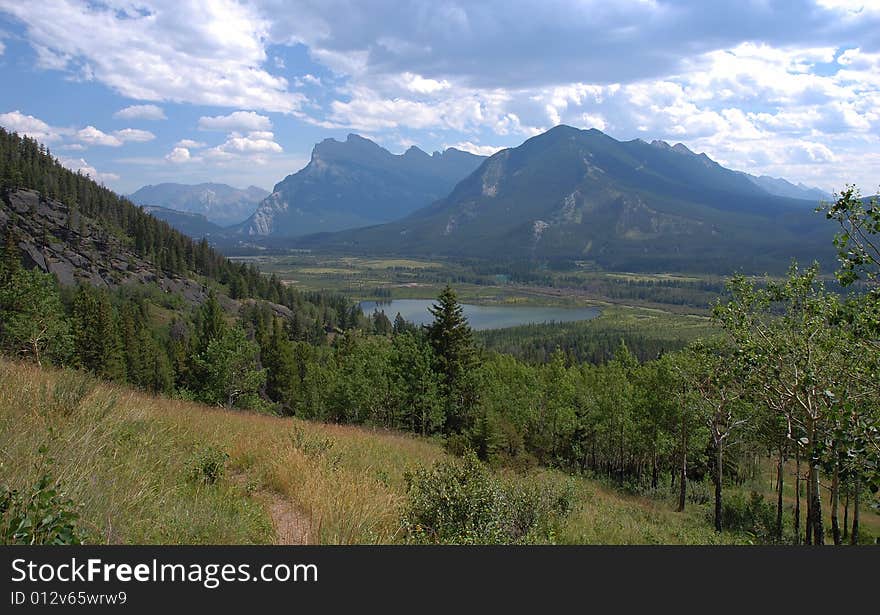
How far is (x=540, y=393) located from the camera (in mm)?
44031

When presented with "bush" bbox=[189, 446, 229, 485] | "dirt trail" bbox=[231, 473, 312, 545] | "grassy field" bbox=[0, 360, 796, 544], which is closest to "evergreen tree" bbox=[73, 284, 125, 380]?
"grassy field" bbox=[0, 360, 796, 544]

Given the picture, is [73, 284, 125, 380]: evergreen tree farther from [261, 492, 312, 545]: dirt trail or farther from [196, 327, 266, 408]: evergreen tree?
[261, 492, 312, 545]: dirt trail

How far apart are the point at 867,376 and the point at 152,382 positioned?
58.8 m

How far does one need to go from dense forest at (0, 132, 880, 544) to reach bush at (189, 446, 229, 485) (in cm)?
599

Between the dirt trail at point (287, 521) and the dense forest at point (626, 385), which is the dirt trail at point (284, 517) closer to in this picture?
the dirt trail at point (287, 521)

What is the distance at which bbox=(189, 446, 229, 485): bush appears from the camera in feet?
23.1

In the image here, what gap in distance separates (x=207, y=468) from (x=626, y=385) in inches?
1502

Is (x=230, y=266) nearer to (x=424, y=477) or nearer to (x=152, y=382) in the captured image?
(x=152, y=382)

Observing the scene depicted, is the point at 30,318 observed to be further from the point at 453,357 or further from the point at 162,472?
the point at 162,472

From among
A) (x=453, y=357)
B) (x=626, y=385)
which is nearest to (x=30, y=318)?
(x=453, y=357)

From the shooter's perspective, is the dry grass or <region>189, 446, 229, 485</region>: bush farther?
<region>189, 446, 229, 485</region>: bush

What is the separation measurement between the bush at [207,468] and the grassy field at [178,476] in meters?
0.02

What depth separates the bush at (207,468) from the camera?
7.03 metres

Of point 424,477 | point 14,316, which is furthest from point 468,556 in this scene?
point 14,316
